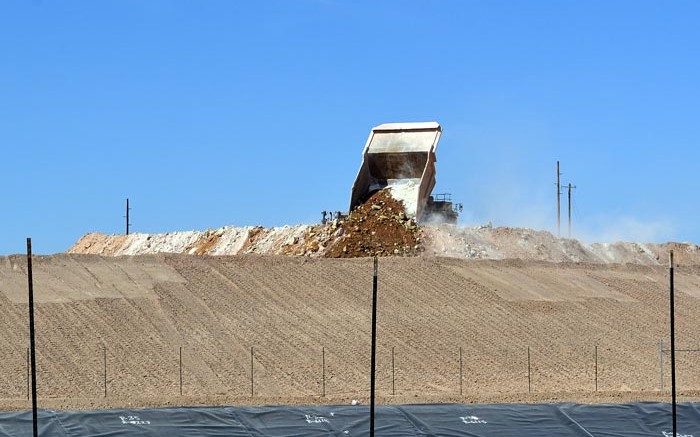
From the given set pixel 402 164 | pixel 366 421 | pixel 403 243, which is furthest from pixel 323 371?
pixel 402 164

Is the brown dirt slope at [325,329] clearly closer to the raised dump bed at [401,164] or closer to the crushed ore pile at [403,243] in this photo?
the crushed ore pile at [403,243]

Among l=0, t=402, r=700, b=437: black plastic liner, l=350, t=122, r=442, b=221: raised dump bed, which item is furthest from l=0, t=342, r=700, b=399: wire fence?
l=350, t=122, r=442, b=221: raised dump bed

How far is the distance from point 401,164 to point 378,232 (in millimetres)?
3565

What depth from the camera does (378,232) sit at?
49969 mm

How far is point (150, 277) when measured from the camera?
40219 mm

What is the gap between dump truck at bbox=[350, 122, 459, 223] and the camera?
51.6 m

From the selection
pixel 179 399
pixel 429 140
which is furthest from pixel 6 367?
pixel 429 140

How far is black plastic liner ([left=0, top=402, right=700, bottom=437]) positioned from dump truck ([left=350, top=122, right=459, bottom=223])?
1054 inches

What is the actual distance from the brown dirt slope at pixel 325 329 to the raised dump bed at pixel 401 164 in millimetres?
6543

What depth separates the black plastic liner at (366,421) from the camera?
73.2 ft

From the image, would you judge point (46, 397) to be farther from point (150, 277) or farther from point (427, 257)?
point (427, 257)

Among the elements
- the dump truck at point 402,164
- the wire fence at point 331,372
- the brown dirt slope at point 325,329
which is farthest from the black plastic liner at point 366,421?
the dump truck at point 402,164

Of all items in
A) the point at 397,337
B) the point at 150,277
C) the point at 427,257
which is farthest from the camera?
the point at 427,257

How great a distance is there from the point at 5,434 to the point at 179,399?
23.1 feet
